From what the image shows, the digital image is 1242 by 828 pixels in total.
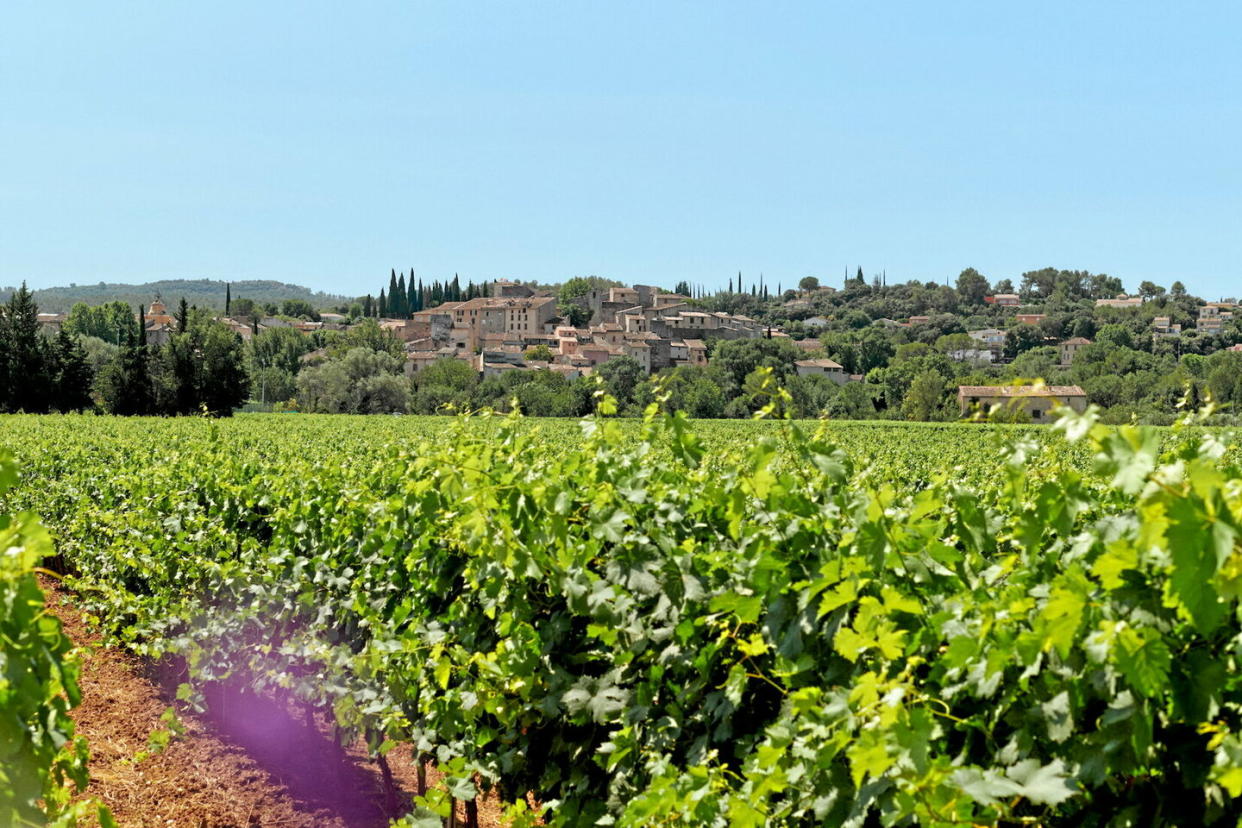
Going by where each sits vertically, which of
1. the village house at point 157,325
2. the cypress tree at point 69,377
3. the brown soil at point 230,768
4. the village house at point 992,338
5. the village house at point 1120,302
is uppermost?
the village house at point 1120,302

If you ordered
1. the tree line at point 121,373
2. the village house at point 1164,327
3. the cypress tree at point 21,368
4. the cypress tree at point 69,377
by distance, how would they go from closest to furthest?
the cypress tree at point 21,368
the tree line at point 121,373
the cypress tree at point 69,377
the village house at point 1164,327

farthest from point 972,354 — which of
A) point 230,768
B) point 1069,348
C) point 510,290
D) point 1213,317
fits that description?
point 230,768

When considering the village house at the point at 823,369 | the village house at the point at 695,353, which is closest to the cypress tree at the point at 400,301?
the village house at the point at 695,353

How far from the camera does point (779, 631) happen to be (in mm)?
2637

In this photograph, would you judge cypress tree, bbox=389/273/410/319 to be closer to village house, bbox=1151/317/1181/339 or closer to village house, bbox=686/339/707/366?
village house, bbox=686/339/707/366

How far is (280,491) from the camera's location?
692 centimetres

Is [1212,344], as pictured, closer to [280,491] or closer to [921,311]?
[921,311]

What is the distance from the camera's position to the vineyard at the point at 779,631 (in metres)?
1.77

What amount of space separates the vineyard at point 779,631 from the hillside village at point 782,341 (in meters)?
52.9

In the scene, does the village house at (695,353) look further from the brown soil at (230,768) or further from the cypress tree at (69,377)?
the brown soil at (230,768)

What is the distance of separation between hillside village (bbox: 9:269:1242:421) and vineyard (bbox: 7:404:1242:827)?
52.9m

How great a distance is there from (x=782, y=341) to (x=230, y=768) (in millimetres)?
110470

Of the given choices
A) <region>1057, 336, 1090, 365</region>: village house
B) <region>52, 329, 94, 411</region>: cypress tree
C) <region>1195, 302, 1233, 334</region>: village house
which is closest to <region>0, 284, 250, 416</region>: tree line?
<region>52, 329, 94, 411</region>: cypress tree

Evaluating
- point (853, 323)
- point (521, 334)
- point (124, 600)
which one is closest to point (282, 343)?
point (521, 334)
